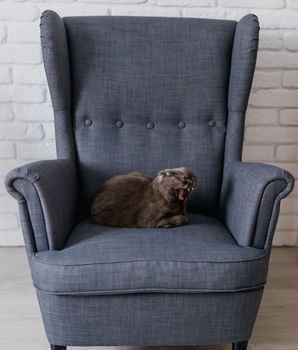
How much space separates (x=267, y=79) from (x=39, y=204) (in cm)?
113

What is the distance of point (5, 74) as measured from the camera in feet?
5.28

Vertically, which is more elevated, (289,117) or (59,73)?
(59,73)

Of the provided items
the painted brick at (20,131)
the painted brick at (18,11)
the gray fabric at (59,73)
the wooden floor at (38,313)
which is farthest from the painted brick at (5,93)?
the wooden floor at (38,313)

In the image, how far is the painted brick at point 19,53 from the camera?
5.22 ft

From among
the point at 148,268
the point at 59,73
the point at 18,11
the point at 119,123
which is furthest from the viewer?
the point at 18,11

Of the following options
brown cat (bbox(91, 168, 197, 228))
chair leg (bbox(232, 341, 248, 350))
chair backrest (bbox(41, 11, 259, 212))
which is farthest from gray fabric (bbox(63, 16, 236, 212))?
chair leg (bbox(232, 341, 248, 350))

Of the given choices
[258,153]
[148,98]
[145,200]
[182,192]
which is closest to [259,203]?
[182,192]

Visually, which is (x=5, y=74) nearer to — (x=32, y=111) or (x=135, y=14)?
(x=32, y=111)

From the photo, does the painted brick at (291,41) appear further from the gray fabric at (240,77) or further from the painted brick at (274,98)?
the gray fabric at (240,77)

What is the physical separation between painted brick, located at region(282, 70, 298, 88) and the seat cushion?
909 mm

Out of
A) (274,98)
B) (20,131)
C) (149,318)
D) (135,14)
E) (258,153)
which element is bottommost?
(149,318)

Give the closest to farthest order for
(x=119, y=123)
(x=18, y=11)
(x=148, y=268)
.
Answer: (x=148, y=268), (x=119, y=123), (x=18, y=11)

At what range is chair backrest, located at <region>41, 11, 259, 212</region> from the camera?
137 centimetres

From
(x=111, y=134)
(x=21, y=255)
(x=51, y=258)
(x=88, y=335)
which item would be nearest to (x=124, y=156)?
(x=111, y=134)
